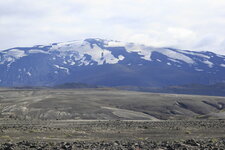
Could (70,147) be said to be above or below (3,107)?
above

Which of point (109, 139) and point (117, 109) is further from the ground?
point (109, 139)

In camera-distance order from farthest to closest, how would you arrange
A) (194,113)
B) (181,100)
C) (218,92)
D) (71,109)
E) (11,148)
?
(218,92) → (181,100) → (194,113) → (71,109) → (11,148)

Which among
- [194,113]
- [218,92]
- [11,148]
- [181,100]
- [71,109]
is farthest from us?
[218,92]

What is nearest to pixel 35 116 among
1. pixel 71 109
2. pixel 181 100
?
pixel 71 109

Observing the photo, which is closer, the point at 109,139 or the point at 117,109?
the point at 109,139

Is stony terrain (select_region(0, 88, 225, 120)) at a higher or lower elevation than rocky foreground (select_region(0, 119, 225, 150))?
lower

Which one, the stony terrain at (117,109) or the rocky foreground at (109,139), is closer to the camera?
the rocky foreground at (109,139)

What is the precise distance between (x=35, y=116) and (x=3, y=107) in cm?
1159

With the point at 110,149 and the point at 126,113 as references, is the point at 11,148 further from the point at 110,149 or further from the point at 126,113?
the point at 126,113

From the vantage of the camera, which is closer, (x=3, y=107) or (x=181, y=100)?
(x=3, y=107)

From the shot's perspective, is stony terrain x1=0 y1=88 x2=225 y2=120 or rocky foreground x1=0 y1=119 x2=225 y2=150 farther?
stony terrain x1=0 y1=88 x2=225 y2=120

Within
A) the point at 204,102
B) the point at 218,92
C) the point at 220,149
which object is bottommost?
the point at 218,92

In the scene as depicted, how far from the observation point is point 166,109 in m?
94.8

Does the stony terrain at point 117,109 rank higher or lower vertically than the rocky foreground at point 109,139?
lower
